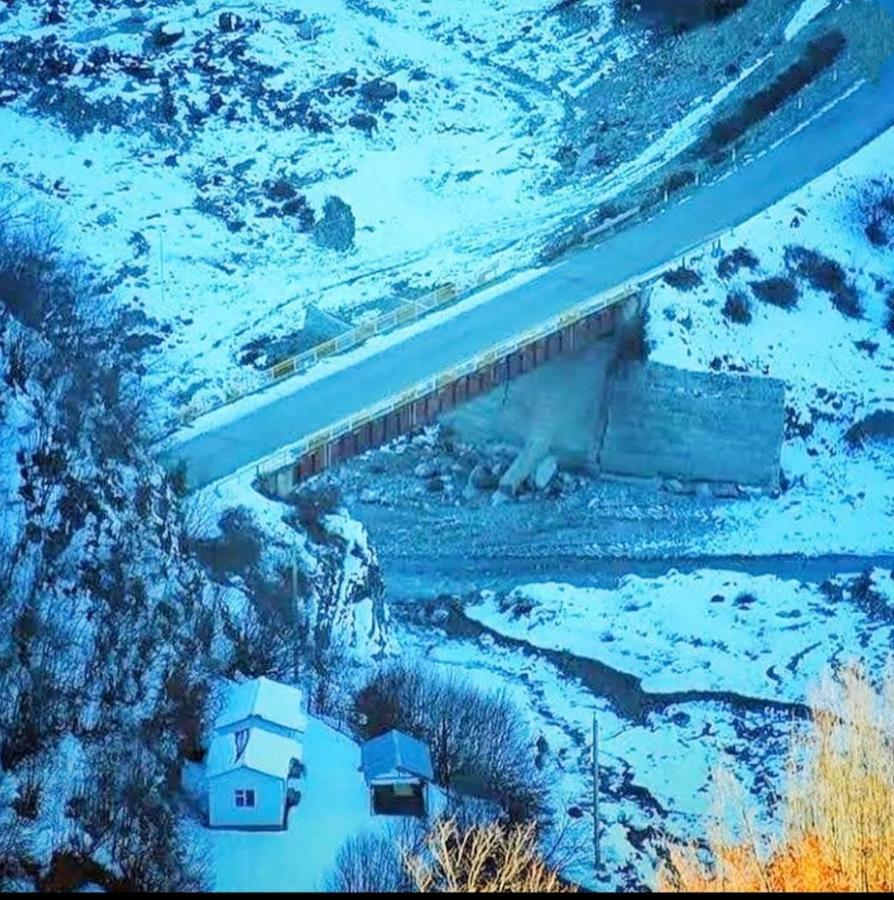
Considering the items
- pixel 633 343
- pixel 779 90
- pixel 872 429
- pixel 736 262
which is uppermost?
pixel 779 90

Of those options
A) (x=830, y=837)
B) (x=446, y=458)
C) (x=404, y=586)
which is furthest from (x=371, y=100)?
(x=830, y=837)

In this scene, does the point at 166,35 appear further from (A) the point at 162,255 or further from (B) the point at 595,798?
(B) the point at 595,798

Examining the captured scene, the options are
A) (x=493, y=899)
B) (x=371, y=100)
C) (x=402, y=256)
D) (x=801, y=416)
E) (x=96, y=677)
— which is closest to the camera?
(x=493, y=899)

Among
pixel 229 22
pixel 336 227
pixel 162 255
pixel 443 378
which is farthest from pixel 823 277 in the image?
pixel 229 22

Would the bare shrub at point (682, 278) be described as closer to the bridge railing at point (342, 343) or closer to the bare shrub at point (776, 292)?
the bare shrub at point (776, 292)

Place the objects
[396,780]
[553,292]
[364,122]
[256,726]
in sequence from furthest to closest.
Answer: [364,122], [553,292], [256,726], [396,780]

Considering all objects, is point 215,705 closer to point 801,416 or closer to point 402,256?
point 801,416

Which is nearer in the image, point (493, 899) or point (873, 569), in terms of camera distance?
point (493, 899)
